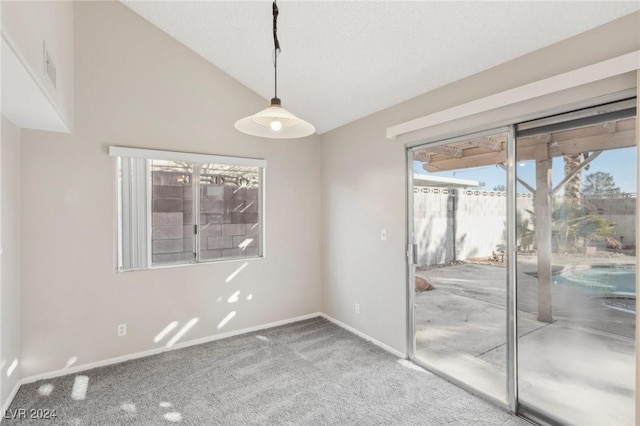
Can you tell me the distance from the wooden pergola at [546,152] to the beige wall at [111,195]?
7.92 ft

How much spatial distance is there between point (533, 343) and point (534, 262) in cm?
58

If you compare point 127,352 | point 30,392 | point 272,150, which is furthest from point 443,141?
point 30,392

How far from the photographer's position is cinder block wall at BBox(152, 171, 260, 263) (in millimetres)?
3285

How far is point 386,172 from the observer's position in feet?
10.6

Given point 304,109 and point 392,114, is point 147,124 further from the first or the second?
point 392,114

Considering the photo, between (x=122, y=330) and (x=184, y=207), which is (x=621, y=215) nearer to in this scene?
(x=184, y=207)

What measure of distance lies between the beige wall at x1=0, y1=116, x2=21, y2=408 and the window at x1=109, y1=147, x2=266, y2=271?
2.27ft

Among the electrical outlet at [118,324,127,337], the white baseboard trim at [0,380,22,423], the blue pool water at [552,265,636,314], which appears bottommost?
the white baseboard trim at [0,380,22,423]

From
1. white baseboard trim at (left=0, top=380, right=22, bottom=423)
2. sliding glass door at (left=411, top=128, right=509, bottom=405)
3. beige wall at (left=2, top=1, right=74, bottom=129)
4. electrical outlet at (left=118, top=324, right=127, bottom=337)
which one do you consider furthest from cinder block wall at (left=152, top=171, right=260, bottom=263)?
sliding glass door at (left=411, top=128, right=509, bottom=405)

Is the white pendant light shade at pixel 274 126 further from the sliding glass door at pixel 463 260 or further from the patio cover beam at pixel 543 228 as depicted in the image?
the patio cover beam at pixel 543 228

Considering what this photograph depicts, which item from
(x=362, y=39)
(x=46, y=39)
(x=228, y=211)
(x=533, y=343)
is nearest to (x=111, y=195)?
(x=228, y=211)

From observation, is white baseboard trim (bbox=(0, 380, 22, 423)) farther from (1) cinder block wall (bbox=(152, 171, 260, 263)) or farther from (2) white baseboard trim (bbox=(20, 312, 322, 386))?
(1) cinder block wall (bbox=(152, 171, 260, 263))

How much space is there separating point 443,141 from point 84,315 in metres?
3.59

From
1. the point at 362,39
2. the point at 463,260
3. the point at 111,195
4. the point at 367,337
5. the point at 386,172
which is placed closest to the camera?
Answer: the point at 362,39
